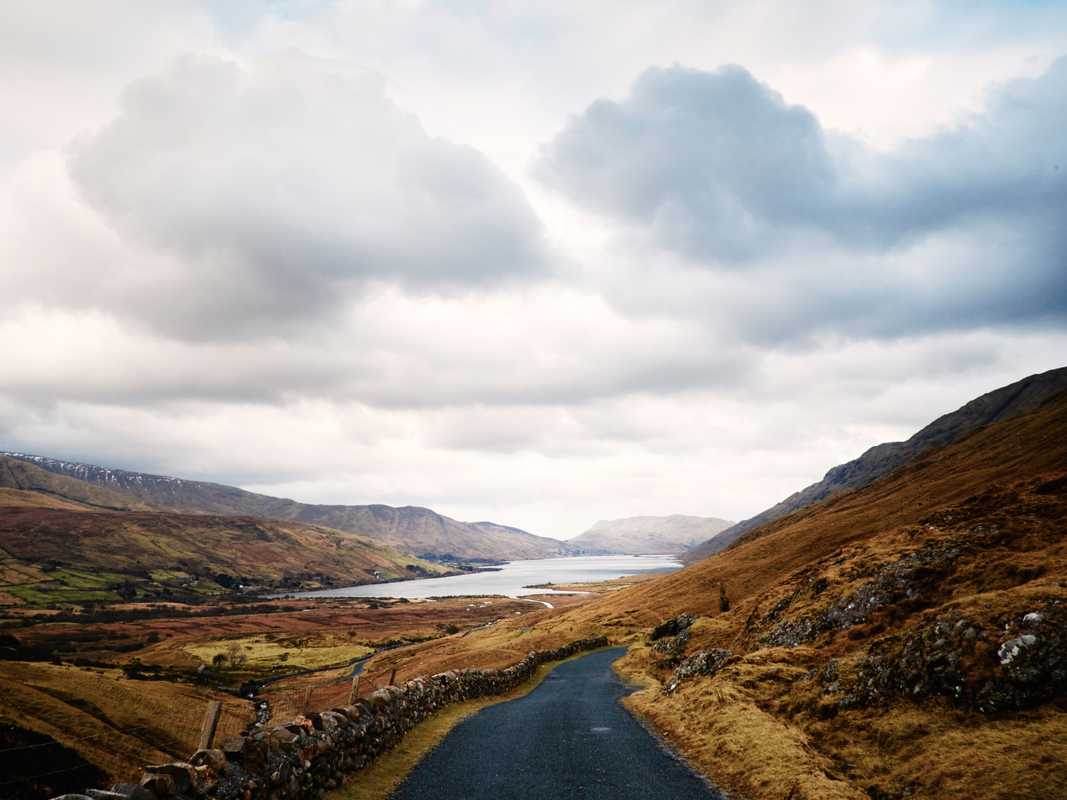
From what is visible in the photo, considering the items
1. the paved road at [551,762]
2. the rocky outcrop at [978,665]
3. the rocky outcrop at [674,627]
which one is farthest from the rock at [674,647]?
the rocky outcrop at [978,665]

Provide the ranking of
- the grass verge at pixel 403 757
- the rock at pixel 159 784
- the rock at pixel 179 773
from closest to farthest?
the rock at pixel 159 784 < the rock at pixel 179 773 < the grass verge at pixel 403 757

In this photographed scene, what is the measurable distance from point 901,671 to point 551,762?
12217mm

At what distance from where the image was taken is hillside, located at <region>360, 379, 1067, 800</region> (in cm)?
1475

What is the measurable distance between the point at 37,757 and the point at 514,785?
49.9m

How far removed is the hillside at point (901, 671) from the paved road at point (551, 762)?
160 cm

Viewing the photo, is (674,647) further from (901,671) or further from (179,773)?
(179,773)

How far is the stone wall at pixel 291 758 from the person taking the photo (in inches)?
423

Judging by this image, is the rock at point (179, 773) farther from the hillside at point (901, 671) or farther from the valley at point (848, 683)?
the hillside at point (901, 671)

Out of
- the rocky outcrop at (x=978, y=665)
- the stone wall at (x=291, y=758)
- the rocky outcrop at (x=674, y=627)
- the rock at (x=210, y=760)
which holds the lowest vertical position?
the rocky outcrop at (x=674, y=627)

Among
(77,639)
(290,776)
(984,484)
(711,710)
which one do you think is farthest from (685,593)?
(77,639)

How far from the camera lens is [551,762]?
17.8 m

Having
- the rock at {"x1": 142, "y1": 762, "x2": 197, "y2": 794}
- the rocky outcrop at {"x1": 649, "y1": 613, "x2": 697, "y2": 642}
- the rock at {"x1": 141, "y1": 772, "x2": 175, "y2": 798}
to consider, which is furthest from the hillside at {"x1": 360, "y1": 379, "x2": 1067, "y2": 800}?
the rock at {"x1": 141, "y1": 772, "x2": 175, "y2": 798}

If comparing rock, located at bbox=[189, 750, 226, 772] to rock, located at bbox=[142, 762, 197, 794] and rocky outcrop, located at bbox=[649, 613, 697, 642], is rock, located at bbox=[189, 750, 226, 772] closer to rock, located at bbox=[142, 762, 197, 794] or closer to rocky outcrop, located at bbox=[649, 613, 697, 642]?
rock, located at bbox=[142, 762, 197, 794]

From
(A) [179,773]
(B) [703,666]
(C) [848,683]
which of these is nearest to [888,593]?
(C) [848,683]
